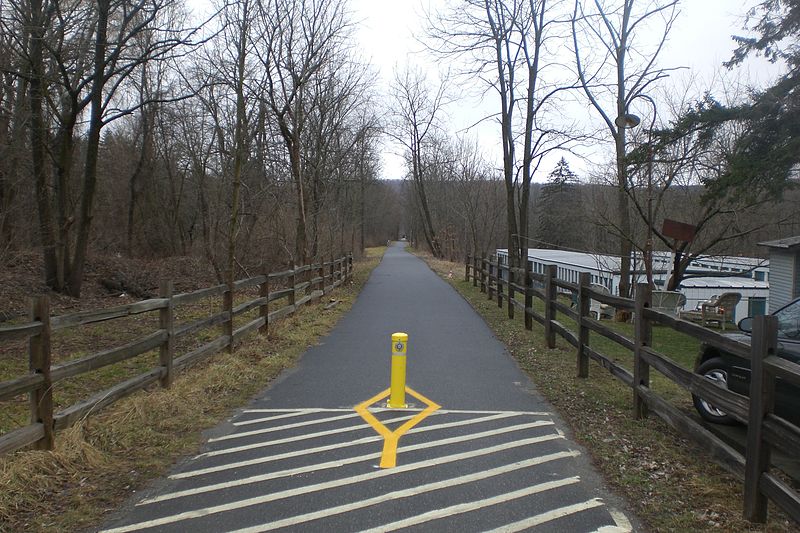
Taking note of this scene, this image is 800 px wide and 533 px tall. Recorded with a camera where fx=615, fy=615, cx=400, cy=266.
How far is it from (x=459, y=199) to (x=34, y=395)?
42166mm

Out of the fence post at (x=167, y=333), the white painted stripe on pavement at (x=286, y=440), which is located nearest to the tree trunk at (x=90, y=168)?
the fence post at (x=167, y=333)

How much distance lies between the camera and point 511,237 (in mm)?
21625

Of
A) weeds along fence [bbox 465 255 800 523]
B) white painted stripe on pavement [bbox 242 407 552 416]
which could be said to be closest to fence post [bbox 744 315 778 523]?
weeds along fence [bbox 465 255 800 523]

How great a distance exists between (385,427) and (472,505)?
1.87m

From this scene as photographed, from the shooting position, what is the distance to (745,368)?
18.9 feet

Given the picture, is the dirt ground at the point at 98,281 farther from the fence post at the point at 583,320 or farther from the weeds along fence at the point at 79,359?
the fence post at the point at 583,320

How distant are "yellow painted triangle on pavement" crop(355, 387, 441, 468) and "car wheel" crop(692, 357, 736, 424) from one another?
2.66 meters

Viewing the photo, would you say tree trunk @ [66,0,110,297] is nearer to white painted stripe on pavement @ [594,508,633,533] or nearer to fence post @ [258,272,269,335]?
fence post @ [258,272,269,335]

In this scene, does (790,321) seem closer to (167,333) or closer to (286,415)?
(286,415)

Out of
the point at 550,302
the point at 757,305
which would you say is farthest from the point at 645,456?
the point at 757,305

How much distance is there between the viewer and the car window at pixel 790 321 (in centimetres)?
589

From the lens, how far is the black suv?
5363 mm

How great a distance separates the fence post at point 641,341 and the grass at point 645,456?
0.53 feet

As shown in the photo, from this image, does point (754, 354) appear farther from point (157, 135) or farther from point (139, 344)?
point (157, 135)
